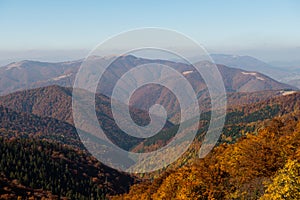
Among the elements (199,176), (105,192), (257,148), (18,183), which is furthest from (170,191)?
(105,192)

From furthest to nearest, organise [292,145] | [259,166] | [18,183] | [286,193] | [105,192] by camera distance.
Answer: [105,192]
[18,183]
[292,145]
[259,166]
[286,193]

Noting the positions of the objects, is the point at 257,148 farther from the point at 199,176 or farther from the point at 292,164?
the point at 292,164

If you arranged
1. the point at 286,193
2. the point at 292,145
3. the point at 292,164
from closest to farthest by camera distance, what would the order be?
the point at 286,193
the point at 292,164
the point at 292,145

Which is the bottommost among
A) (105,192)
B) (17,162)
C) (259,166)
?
(105,192)

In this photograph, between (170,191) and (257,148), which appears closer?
(257,148)

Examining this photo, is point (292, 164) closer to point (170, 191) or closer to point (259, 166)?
point (259, 166)

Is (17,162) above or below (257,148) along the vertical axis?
below

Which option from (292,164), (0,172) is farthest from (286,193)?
(0,172)

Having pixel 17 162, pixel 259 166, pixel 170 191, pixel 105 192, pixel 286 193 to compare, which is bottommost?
pixel 105 192

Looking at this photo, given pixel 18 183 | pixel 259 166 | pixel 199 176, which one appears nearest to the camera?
pixel 259 166
